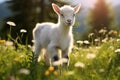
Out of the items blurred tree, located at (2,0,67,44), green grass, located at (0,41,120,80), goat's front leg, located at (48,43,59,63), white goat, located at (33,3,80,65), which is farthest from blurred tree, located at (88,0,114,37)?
goat's front leg, located at (48,43,59,63)

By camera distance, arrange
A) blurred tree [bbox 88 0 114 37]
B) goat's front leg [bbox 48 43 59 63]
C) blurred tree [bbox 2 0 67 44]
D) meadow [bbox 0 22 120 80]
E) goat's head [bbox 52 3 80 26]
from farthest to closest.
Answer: blurred tree [bbox 88 0 114 37]
blurred tree [bbox 2 0 67 44]
goat's front leg [bbox 48 43 59 63]
goat's head [bbox 52 3 80 26]
meadow [bbox 0 22 120 80]

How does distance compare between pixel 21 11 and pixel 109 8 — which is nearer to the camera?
pixel 21 11

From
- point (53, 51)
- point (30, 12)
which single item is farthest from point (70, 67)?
point (30, 12)

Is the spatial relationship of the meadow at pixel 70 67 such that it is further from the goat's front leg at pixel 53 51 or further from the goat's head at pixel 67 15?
Result: the goat's head at pixel 67 15

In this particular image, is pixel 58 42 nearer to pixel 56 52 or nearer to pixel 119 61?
pixel 56 52

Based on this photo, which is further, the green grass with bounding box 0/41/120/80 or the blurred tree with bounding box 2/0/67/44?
the blurred tree with bounding box 2/0/67/44

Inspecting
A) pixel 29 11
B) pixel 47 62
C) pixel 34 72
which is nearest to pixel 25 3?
pixel 29 11

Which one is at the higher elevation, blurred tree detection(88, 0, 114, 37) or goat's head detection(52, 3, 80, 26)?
goat's head detection(52, 3, 80, 26)

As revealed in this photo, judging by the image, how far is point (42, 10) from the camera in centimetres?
3972

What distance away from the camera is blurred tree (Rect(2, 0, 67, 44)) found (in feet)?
130

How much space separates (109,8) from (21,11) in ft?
107

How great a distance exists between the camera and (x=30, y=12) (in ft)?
137

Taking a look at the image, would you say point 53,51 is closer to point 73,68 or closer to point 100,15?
point 73,68

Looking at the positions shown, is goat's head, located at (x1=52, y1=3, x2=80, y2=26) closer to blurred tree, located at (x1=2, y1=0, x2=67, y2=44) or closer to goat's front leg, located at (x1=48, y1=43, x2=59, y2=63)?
goat's front leg, located at (x1=48, y1=43, x2=59, y2=63)
